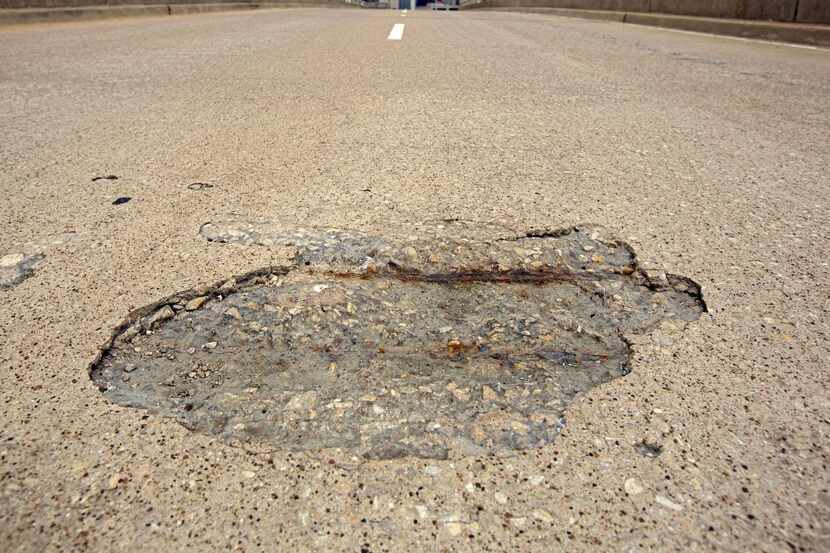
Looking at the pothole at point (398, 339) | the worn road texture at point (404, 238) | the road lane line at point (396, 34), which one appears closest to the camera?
the worn road texture at point (404, 238)

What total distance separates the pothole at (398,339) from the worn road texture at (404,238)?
6 centimetres

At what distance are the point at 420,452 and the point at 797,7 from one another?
11344 millimetres

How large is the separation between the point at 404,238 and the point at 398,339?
0.65 m

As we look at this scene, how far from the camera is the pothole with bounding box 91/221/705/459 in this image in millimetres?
1364

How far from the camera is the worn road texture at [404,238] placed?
1.12m

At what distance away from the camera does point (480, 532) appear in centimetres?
109

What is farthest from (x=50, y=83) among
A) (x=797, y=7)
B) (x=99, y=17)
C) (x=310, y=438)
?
(x=797, y=7)

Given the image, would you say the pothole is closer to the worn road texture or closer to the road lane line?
the worn road texture

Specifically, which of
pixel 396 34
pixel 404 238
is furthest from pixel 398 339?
pixel 396 34

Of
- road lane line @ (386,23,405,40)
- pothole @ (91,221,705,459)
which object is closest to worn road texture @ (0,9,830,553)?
pothole @ (91,221,705,459)

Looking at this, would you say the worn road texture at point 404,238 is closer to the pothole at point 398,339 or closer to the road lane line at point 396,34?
the pothole at point 398,339

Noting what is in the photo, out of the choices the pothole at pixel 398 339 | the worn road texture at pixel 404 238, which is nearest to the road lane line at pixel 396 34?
the worn road texture at pixel 404 238

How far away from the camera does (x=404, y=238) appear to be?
224 cm

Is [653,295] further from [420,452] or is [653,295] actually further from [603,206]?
[420,452]
